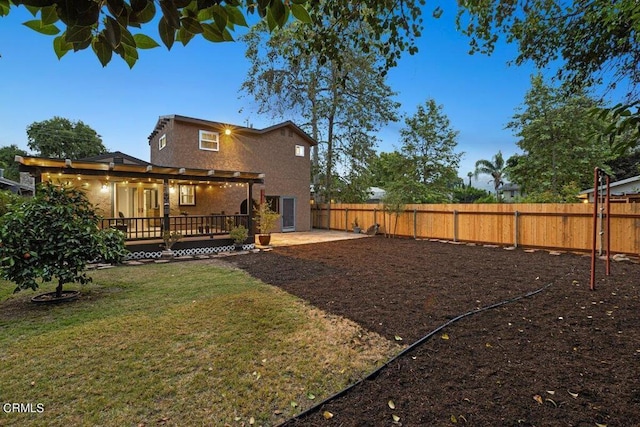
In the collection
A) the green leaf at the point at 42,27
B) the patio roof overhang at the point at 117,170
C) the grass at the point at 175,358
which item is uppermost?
the patio roof overhang at the point at 117,170

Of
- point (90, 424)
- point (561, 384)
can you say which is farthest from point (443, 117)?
point (90, 424)

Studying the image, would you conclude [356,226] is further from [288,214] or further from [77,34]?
[77,34]

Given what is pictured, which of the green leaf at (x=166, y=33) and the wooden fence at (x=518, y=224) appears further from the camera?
the wooden fence at (x=518, y=224)

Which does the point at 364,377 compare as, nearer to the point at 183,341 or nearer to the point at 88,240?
the point at 183,341

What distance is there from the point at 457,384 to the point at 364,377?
0.76 meters

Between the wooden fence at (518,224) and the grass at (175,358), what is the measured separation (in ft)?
30.1

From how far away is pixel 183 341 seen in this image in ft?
11.2

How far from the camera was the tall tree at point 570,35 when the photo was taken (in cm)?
354

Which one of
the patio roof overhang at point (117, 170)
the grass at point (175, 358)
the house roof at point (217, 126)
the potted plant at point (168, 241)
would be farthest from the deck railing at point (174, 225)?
the house roof at point (217, 126)

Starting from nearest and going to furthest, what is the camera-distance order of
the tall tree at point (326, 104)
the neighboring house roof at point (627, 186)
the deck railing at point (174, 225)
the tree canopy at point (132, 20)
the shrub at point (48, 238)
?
the tree canopy at point (132, 20) < the shrub at point (48, 238) < the deck railing at point (174, 225) < the neighboring house roof at point (627, 186) < the tall tree at point (326, 104)

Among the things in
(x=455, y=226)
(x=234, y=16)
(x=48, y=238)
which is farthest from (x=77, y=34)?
(x=455, y=226)

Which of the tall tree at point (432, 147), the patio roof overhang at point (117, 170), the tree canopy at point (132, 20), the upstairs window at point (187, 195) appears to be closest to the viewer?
the tree canopy at point (132, 20)

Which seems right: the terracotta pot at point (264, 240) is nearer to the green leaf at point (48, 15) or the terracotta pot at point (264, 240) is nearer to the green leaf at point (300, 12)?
the green leaf at point (300, 12)

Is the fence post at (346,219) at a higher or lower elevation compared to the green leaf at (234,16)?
lower
